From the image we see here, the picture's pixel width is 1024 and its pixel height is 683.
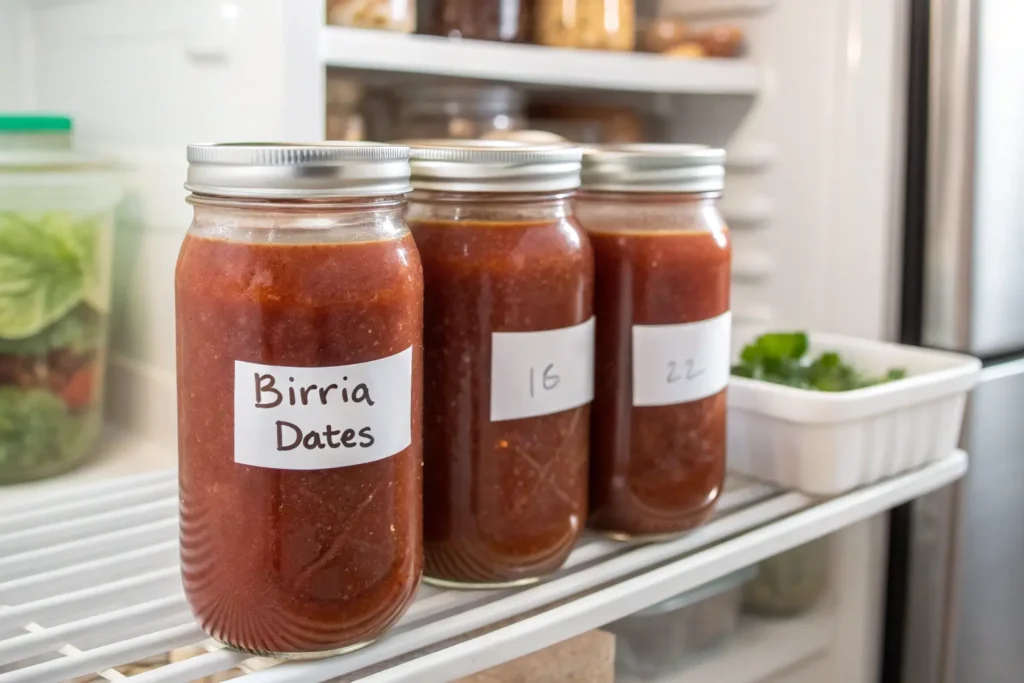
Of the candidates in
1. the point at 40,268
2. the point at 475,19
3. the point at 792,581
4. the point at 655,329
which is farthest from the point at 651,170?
the point at 792,581

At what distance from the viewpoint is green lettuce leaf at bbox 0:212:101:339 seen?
874 millimetres

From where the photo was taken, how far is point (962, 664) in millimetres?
1144

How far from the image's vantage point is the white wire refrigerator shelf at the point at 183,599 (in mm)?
580

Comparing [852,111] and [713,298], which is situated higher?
[852,111]

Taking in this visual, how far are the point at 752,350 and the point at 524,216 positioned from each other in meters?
0.40

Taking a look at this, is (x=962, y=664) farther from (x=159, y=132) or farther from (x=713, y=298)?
(x=159, y=132)

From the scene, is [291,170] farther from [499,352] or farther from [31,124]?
[31,124]

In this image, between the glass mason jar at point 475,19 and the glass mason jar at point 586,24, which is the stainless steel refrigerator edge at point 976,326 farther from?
the glass mason jar at point 475,19

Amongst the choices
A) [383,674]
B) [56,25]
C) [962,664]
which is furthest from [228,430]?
[962,664]

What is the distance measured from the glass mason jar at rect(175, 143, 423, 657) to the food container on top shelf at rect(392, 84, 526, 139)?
504 millimetres

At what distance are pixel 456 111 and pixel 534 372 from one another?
1.65ft

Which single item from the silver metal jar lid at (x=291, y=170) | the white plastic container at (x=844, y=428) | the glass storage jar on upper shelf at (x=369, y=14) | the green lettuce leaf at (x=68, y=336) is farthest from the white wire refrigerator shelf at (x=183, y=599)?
the glass storage jar on upper shelf at (x=369, y=14)

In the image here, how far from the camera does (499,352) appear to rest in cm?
65

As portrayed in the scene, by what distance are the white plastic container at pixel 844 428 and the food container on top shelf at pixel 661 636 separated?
0.26m
